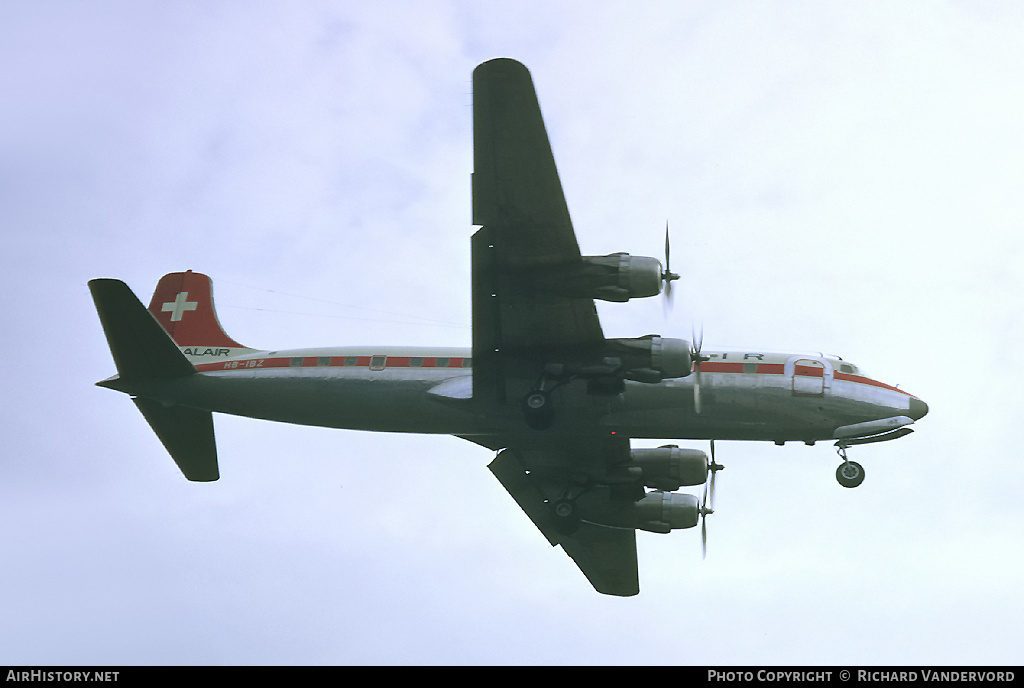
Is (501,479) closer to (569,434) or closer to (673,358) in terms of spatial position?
(569,434)

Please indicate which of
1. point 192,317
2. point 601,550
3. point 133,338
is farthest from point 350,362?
point 601,550

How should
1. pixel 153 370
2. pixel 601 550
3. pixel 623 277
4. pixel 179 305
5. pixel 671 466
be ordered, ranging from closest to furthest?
pixel 623 277, pixel 153 370, pixel 671 466, pixel 179 305, pixel 601 550

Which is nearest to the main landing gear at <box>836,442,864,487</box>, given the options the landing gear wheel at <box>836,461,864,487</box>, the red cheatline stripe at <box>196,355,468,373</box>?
the landing gear wheel at <box>836,461,864,487</box>

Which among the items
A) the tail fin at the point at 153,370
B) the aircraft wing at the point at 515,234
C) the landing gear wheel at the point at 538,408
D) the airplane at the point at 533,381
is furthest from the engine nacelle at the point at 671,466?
the tail fin at the point at 153,370

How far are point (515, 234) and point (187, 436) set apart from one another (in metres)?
12.0

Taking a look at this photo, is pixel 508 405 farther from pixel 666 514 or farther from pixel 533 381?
pixel 666 514

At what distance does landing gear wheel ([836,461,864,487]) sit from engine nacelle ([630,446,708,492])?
437 cm

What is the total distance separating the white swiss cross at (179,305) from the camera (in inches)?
1329

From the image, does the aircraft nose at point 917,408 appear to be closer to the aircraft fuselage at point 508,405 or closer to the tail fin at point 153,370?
the aircraft fuselage at point 508,405

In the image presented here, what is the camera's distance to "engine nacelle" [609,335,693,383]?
2658cm

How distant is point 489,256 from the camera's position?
26.0m

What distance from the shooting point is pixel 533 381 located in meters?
28.1
